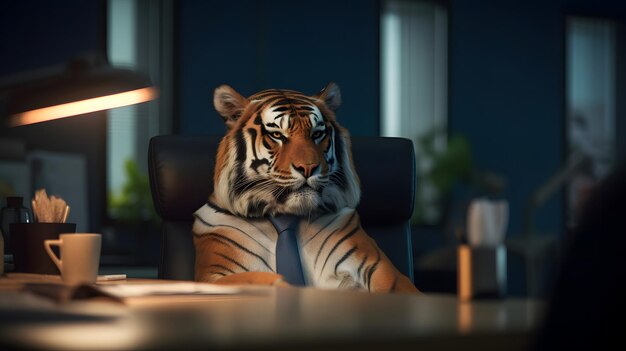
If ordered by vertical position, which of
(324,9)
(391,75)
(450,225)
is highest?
(324,9)

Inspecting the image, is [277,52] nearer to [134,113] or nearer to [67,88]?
[134,113]

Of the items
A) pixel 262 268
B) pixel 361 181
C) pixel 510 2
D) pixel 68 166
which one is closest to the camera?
pixel 262 268

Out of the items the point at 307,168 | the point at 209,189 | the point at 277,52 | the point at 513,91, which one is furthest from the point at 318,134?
the point at 513,91

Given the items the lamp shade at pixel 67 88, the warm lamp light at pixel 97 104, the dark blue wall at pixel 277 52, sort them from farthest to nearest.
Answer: the dark blue wall at pixel 277 52 → the warm lamp light at pixel 97 104 → the lamp shade at pixel 67 88

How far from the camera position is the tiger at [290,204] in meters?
2.21

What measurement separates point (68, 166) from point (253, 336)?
3559mm

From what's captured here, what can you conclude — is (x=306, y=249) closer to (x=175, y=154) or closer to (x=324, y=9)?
(x=175, y=154)

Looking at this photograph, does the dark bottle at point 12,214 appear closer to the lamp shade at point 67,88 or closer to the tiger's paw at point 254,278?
the lamp shade at point 67,88

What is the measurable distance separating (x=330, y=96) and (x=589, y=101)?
4.57m

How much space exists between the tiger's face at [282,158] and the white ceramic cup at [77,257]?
2.58ft

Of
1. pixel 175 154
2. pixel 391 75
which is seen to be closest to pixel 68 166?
pixel 175 154

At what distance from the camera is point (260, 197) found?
226 cm

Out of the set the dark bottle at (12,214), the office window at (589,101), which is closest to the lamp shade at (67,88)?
the dark bottle at (12,214)

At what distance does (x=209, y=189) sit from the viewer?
2.27 metres
